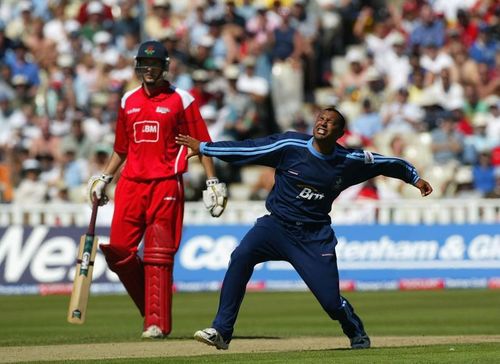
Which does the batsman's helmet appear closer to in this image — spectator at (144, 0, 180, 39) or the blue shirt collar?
the blue shirt collar

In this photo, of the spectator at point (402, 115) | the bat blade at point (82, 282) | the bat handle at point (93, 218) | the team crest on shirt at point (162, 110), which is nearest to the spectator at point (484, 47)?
the spectator at point (402, 115)

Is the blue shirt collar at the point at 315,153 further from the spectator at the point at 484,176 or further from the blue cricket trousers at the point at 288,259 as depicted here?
the spectator at the point at 484,176

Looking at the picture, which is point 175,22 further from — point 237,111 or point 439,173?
point 439,173

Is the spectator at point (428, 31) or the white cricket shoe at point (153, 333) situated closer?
the white cricket shoe at point (153, 333)

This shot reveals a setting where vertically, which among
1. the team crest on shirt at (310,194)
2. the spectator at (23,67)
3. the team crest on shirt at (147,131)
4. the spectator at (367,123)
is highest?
the spectator at (23,67)

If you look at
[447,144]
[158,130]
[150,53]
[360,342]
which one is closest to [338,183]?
[360,342]

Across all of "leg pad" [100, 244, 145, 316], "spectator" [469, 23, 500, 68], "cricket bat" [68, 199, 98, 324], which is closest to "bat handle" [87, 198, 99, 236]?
"cricket bat" [68, 199, 98, 324]

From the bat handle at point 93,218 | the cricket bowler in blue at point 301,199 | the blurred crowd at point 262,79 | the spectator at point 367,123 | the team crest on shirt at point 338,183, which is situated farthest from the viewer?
the spectator at point 367,123

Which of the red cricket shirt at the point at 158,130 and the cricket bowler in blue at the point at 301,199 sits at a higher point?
the red cricket shirt at the point at 158,130

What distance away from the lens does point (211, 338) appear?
10344mm

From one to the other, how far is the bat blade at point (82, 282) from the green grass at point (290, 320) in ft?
3.08

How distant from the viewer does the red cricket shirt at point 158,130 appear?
1198 centimetres

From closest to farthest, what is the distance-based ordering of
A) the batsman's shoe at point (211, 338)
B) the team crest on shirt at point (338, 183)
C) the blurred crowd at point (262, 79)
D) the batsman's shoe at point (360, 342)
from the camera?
1. the batsman's shoe at point (211, 338)
2. the team crest on shirt at point (338, 183)
3. the batsman's shoe at point (360, 342)
4. the blurred crowd at point (262, 79)

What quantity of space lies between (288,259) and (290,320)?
4772mm
